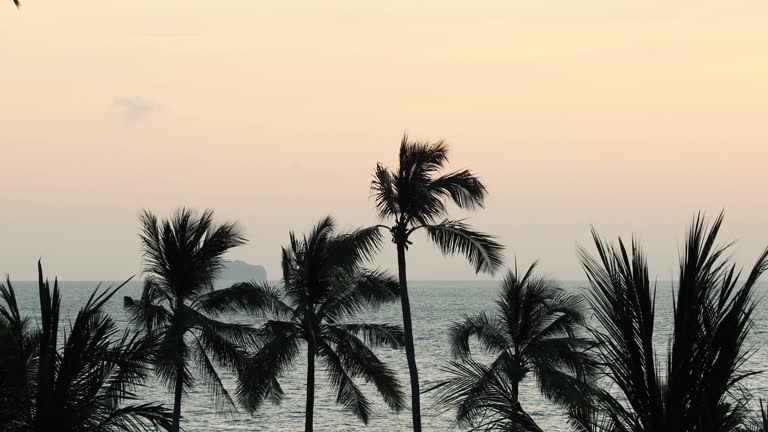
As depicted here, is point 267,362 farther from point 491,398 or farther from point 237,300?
point 491,398

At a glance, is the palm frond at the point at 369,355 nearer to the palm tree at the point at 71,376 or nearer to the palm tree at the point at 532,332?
the palm tree at the point at 532,332

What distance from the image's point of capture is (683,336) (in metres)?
8.62

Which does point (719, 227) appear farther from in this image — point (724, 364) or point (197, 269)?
point (197, 269)

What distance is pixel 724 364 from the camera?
8.57 metres

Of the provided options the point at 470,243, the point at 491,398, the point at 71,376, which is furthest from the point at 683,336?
the point at 470,243

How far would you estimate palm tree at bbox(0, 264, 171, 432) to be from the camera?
1189 cm

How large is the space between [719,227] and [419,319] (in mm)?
180643

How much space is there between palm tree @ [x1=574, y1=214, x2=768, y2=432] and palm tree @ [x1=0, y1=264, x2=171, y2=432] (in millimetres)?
5568

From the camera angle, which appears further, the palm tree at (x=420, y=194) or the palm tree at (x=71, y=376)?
the palm tree at (x=420, y=194)

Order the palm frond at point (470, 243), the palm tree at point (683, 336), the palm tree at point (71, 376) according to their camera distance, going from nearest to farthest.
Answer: the palm tree at point (683, 336)
the palm tree at point (71, 376)
the palm frond at point (470, 243)

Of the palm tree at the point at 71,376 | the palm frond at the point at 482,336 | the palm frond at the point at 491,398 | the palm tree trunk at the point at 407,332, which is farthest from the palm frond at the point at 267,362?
the palm frond at the point at 491,398

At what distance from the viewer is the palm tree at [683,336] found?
8.54m

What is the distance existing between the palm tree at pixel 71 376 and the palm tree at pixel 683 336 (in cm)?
557

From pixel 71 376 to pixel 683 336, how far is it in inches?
272
